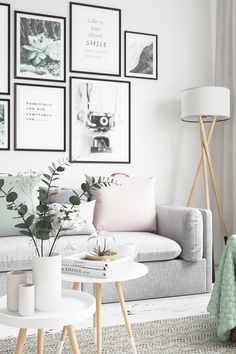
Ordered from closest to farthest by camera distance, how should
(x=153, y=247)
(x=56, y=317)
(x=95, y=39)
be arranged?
(x=56, y=317)
(x=153, y=247)
(x=95, y=39)

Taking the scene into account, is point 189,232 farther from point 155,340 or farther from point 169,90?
point 169,90

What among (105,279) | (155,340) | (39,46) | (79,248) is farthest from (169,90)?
(105,279)

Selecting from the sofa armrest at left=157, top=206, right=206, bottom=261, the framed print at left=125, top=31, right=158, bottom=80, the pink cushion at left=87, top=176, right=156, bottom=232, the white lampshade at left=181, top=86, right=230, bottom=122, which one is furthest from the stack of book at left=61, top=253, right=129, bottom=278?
the framed print at left=125, top=31, right=158, bottom=80

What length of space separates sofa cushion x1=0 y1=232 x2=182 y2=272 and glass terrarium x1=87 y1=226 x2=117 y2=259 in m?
0.41

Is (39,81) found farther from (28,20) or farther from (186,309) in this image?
(186,309)

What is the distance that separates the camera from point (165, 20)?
4.25 m

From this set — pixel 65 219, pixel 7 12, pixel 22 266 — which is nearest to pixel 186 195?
pixel 22 266

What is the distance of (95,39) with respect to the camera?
4008 millimetres

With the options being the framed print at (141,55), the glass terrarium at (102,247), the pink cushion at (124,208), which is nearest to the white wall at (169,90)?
the framed print at (141,55)

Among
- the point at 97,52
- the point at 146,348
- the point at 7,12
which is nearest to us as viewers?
the point at 146,348

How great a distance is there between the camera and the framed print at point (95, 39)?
3.93 meters

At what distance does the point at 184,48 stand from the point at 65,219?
3083 mm

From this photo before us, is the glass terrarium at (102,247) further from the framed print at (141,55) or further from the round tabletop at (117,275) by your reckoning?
the framed print at (141,55)

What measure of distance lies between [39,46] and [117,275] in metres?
2.44
